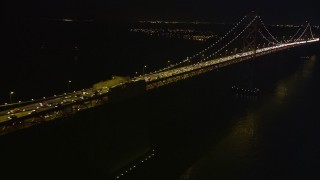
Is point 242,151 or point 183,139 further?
point 183,139

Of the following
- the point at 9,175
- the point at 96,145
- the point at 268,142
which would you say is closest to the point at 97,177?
the point at 96,145

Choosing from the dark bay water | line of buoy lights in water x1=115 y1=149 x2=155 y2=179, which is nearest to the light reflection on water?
the dark bay water

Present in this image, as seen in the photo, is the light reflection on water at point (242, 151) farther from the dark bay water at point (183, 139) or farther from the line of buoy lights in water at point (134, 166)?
the line of buoy lights in water at point (134, 166)

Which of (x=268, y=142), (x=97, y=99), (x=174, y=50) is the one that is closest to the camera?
(x=97, y=99)

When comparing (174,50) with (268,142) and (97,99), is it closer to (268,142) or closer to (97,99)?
(268,142)

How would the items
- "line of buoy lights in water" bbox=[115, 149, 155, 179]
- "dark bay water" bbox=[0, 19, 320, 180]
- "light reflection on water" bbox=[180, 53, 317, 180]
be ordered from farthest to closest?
"light reflection on water" bbox=[180, 53, 317, 180] → "line of buoy lights in water" bbox=[115, 149, 155, 179] → "dark bay water" bbox=[0, 19, 320, 180]

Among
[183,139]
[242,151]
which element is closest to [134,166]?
[183,139]

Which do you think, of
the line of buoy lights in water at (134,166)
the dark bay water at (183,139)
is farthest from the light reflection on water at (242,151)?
the line of buoy lights in water at (134,166)

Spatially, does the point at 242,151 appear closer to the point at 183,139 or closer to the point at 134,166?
the point at 183,139

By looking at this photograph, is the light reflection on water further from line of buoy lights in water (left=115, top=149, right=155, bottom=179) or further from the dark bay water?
line of buoy lights in water (left=115, top=149, right=155, bottom=179)
